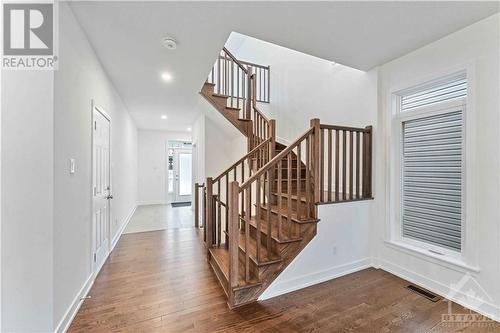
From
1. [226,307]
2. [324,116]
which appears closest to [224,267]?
[226,307]

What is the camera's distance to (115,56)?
8.64 feet

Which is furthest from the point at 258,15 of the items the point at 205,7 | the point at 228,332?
the point at 228,332

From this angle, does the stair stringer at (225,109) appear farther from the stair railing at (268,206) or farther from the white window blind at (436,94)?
the white window blind at (436,94)

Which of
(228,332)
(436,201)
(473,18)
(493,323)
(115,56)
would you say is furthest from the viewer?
(115,56)

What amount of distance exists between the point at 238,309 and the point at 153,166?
690 centimetres

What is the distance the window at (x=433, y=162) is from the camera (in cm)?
227

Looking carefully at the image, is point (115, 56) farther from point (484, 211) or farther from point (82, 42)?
point (484, 211)

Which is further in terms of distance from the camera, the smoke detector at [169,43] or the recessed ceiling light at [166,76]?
the recessed ceiling light at [166,76]

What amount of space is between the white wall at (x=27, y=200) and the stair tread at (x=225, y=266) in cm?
143

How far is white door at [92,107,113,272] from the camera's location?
2615 millimetres

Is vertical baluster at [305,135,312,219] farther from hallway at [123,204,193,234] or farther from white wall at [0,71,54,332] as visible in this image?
hallway at [123,204,193,234]

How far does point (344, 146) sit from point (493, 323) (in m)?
2.03

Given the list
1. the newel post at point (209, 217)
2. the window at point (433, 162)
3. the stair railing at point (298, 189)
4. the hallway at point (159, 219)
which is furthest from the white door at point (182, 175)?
the window at point (433, 162)

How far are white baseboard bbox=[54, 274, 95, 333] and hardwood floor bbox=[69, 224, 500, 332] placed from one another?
0.04m
